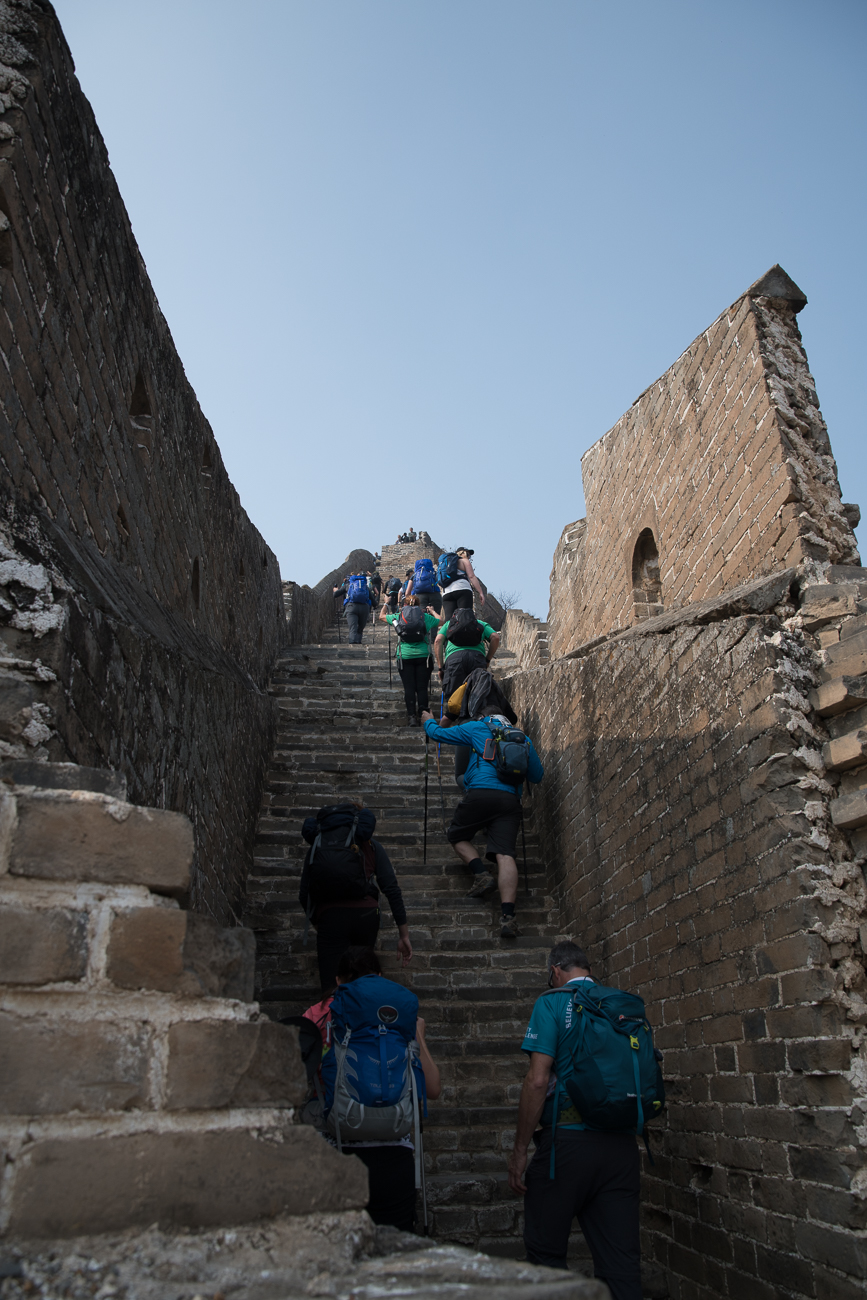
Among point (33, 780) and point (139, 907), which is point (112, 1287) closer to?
point (139, 907)

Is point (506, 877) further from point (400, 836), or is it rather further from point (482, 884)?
point (400, 836)

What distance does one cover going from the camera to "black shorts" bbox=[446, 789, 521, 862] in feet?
22.0

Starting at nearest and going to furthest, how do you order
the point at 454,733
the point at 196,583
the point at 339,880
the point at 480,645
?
the point at 339,880 → the point at 454,733 → the point at 196,583 → the point at 480,645

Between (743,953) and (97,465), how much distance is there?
3746 mm

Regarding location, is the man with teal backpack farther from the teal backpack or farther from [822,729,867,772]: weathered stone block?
[822,729,867,772]: weathered stone block

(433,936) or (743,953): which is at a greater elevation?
(433,936)

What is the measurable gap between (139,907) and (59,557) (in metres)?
1.66

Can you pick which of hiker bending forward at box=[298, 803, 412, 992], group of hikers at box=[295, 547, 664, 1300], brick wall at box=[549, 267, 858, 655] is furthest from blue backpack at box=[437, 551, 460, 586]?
group of hikers at box=[295, 547, 664, 1300]

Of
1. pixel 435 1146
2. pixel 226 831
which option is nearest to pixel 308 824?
pixel 226 831

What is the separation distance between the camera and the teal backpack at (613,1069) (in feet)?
11.3

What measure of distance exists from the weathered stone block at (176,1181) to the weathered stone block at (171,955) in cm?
30

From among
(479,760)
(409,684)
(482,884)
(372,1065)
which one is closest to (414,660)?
(409,684)

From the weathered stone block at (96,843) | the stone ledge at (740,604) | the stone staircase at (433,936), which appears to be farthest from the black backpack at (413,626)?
the weathered stone block at (96,843)

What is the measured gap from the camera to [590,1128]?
352 centimetres
